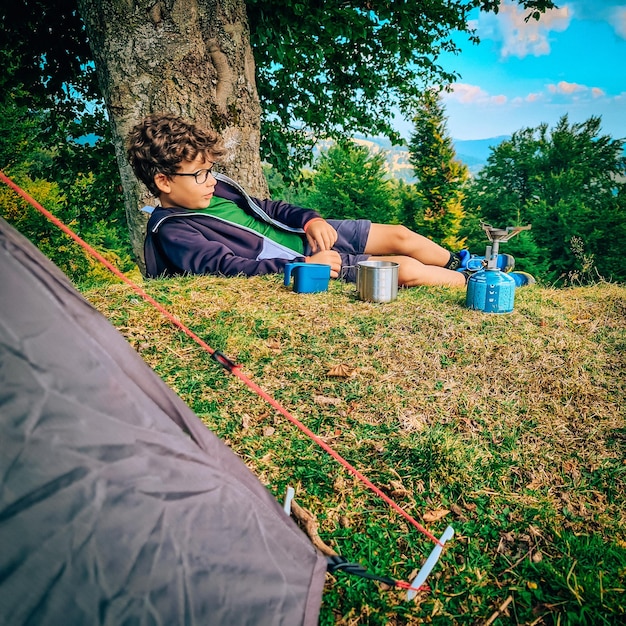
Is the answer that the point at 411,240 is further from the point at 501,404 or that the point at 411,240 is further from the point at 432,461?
the point at 432,461

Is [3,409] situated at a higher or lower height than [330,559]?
higher

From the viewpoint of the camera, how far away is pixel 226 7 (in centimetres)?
443

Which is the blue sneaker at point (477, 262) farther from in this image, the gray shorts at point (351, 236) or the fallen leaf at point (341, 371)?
the fallen leaf at point (341, 371)

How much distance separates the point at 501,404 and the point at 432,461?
70 cm

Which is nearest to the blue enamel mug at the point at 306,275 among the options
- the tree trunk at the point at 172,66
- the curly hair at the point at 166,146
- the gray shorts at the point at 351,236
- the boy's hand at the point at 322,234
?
the boy's hand at the point at 322,234

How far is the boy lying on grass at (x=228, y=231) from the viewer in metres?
3.61

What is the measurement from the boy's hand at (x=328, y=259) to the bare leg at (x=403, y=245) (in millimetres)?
695

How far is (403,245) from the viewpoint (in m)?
4.52

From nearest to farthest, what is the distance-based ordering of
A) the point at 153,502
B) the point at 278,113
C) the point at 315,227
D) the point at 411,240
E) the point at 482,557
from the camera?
the point at 153,502, the point at 482,557, the point at 315,227, the point at 411,240, the point at 278,113

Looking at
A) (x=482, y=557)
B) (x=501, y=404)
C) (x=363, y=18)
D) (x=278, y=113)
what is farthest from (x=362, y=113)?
(x=482, y=557)

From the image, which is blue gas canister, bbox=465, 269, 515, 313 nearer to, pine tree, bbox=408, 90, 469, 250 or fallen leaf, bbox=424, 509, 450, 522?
Result: fallen leaf, bbox=424, 509, 450, 522

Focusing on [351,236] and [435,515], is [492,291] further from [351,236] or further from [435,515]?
[435,515]

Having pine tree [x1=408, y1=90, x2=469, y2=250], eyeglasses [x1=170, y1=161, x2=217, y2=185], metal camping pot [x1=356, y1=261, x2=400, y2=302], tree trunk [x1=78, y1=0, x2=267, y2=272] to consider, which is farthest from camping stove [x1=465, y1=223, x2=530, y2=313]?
pine tree [x1=408, y1=90, x2=469, y2=250]

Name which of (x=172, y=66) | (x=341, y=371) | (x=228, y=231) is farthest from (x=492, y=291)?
(x=172, y=66)
